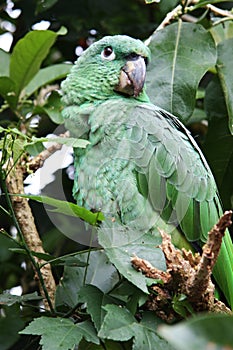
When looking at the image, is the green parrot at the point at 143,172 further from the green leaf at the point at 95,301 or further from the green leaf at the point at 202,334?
the green leaf at the point at 202,334

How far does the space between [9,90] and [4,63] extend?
275 mm

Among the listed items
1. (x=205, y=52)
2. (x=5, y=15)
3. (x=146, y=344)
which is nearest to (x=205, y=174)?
(x=205, y=52)

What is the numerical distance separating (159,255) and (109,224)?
7.7 inches

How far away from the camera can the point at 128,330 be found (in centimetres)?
140

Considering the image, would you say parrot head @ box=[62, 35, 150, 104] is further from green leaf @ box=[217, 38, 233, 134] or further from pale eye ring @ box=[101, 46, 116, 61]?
green leaf @ box=[217, 38, 233, 134]

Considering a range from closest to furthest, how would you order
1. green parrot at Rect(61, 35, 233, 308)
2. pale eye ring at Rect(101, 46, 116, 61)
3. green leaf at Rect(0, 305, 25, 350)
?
green parrot at Rect(61, 35, 233, 308), green leaf at Rect(0, 305, 25, 350), pale eye ring at Rect(101, 46, 116, 61)

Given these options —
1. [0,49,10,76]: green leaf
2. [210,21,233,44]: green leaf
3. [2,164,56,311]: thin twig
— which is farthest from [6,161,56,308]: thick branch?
[210,21,233,44]: green leaf

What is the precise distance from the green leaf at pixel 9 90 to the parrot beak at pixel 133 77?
44 centimetres

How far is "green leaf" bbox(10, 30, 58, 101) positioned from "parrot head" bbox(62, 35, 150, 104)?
21 cm

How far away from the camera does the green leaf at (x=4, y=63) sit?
2559 mm

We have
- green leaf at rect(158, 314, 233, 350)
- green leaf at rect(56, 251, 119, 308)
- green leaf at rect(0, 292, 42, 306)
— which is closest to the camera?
green leaf at rect(158, 314, 233, 350)

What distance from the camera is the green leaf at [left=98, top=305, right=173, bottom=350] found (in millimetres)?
1359

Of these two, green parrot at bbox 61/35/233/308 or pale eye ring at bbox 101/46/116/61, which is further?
pale eye ring at bbox 101/46/116/61

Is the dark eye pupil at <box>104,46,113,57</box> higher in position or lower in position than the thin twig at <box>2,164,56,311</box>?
higher
